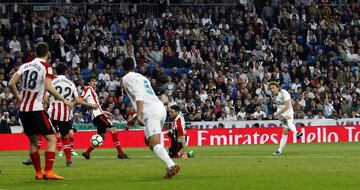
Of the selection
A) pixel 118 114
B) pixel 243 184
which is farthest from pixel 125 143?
pixel 243 184

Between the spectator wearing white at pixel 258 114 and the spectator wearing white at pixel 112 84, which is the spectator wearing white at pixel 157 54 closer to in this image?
the spectator wearing white at pixel 112 84

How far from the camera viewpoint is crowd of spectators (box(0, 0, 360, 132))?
42281mm

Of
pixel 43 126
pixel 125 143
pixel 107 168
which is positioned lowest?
pixel 125 143

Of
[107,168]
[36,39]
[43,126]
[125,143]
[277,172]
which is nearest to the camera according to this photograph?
[43,126]

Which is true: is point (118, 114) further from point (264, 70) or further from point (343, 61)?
point (343, 61)

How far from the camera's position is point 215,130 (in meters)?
40.4

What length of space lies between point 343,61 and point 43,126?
33.3 m

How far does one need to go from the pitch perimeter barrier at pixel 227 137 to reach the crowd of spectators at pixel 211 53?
1.29 m

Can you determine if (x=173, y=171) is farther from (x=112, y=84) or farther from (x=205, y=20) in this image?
(x=205, y=20)

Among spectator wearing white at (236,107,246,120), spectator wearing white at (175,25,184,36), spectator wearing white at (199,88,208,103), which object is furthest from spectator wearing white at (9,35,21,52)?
spectator wearing white at (236,107,246,120)

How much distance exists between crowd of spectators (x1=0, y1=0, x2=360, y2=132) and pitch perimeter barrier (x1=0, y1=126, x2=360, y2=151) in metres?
1.29

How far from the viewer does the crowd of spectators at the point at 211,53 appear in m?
42.3

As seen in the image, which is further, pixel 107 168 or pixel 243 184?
pixel 107 168

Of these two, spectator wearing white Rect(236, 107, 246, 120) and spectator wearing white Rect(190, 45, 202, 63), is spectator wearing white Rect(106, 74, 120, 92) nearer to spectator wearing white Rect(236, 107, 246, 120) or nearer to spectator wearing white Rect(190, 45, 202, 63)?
spectator wearing white Rect(190, 45, 202, 63)
